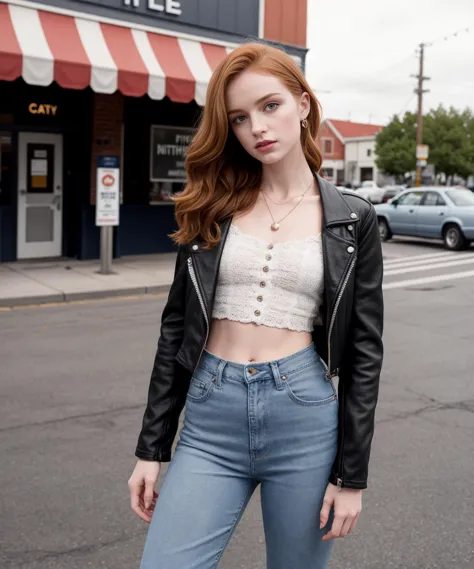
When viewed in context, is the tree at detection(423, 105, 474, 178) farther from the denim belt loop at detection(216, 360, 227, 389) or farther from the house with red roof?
the denim belt loop at detection(216, 360, 227, 389)

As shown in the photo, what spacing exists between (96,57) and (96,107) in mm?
2068

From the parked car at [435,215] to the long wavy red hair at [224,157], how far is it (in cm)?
1651

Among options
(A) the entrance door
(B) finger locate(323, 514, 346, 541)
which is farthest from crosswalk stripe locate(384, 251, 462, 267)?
(B) finger locate(323, 514, 346, 541)

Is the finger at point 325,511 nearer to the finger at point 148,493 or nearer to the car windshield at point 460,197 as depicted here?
the finger at point 148,493

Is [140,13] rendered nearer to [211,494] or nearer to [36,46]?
[36,46]

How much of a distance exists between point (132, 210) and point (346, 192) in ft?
43.3

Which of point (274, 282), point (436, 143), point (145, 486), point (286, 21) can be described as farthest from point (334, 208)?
point (436, 143)

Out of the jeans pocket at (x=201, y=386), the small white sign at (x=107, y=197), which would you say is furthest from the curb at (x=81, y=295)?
the jeans pocket at (x=201, y=386)

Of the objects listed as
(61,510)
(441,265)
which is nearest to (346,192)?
(61,510)

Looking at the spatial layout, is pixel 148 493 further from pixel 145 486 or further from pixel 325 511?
pixel 325 511

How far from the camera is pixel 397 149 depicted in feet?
212

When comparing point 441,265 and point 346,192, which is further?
point 441,265

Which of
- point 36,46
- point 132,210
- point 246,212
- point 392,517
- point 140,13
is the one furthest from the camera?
point 132,210

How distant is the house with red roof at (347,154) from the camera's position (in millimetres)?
78562
